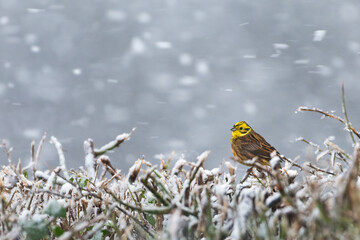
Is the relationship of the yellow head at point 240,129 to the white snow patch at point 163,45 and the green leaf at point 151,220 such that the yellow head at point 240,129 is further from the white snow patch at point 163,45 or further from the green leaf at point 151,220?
the white snow patch at point 163,45

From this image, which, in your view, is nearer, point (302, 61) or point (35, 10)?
point (302, 61)

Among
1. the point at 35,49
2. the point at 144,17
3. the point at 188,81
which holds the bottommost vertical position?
the point at 188,81

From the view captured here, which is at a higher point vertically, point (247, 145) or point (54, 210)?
point (54, 210)

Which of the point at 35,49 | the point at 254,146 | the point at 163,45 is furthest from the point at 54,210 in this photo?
the point at 163,45

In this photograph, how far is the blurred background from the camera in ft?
62.1

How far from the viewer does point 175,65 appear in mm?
23812

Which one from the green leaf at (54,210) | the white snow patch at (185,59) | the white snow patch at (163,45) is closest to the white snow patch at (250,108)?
the white snow patch at (185,59)

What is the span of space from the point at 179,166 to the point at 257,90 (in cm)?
2245

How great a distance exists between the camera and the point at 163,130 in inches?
773

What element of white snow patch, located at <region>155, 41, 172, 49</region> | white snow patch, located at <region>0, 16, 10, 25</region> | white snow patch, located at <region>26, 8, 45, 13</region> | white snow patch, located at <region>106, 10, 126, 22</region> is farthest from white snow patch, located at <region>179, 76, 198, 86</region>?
white snow patch, located at <region>0, 16, 10, 25</region>

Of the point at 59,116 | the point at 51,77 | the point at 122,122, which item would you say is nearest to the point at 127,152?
→ the point at 59,116

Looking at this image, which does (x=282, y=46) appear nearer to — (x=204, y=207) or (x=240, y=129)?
(x=240, y=129)

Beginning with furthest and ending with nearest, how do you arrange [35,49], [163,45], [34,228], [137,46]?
[163,45] → [137,46] → [35,49] → [34,228]

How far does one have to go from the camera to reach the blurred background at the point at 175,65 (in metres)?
18.9
